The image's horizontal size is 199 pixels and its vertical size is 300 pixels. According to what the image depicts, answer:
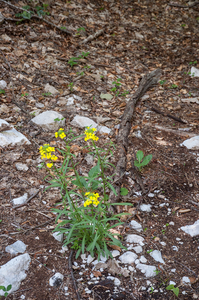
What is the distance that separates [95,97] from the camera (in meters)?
4.63

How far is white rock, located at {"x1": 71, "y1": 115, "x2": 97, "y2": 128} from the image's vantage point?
394cm

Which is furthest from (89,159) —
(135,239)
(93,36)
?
(93,36)

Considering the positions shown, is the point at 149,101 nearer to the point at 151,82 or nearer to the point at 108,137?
the point at 151,82

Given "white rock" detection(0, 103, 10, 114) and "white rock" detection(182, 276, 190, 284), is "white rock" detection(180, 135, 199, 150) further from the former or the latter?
"white rock" detection(0, 103, 10, 114)

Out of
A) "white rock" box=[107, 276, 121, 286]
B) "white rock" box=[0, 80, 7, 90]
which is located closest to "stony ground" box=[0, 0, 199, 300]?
"white rock" box=[107, 276, 121, 286]

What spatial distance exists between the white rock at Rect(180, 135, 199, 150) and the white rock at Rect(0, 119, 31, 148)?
2.39 m

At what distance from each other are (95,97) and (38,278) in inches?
130

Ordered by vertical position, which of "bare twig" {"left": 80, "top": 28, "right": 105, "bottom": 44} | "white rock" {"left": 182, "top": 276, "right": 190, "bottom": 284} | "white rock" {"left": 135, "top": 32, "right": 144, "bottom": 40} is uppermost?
"white rock" {"left": 135, "top": 32, "right": 144, "bottom": 40}

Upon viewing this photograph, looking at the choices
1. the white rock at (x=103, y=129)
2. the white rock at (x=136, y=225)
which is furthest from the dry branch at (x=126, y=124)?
the white rock at (x=136, y=225)

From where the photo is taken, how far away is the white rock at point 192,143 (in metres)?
3.79

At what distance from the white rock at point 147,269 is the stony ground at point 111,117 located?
4 cm

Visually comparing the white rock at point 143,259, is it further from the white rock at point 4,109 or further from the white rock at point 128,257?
the white rock at point 4,109

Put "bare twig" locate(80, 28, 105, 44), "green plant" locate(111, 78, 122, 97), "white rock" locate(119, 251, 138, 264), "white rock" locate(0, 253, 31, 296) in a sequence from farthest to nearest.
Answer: "bare twig" locate(80, 28, 105, 44), "green plant" locate(111, 78, 122, 97), "white rock" locate(119, 251, 138, 264), "white rock" locate(0, 253, 31, 296)

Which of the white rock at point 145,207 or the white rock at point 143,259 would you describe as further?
the white rock at point 145,207
